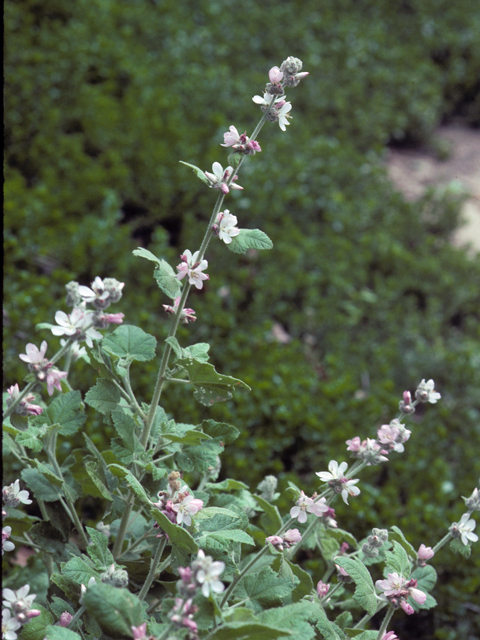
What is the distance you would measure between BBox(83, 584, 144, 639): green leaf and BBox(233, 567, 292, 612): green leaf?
411 mm

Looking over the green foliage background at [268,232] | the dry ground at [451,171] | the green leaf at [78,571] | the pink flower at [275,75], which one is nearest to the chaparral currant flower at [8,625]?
the green leaf at [78,571]

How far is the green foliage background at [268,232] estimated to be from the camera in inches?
142

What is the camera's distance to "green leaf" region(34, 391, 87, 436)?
1.79m

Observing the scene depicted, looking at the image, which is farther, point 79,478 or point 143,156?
point 143,156

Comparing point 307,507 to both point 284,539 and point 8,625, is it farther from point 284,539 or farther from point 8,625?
point 8,625

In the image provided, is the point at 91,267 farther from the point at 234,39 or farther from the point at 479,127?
the point at 479,127

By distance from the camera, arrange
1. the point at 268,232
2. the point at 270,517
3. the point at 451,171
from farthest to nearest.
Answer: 1. the point at 451,171
2. the point at 268,232
3. the point at 270,517

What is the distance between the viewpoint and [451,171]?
26.6ft

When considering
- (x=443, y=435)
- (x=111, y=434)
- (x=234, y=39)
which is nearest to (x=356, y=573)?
(x=111, y=434)

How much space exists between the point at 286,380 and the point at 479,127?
22.2ft

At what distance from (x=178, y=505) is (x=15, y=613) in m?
0.40

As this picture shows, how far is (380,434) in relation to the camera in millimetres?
1846

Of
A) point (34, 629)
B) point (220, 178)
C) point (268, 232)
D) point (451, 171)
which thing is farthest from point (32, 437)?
point (451, 171)

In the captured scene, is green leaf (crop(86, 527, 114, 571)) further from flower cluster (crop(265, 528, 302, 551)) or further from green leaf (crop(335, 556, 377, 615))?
green leaf (crop(335, 556, 377, 615))
